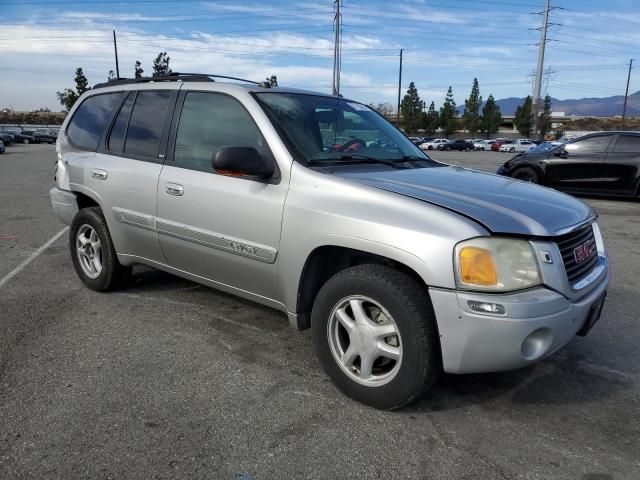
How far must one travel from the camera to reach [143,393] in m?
3.02

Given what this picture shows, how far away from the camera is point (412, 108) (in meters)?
85.6

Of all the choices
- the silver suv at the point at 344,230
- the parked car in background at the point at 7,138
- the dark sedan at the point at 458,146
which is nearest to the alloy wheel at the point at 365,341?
the silver suv at the point at 344,230

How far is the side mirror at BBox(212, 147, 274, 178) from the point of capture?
3.08 meters

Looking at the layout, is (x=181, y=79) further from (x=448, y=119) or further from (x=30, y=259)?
(x=448, y=119)

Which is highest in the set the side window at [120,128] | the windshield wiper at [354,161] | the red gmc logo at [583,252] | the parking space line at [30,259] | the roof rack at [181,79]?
the roof rack at [181,79]

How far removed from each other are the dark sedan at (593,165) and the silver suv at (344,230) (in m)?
8.21

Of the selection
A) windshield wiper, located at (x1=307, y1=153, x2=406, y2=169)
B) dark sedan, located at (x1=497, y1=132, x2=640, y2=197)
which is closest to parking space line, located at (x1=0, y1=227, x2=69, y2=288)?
windshield wiper, located at (x1=307, y1=153, x2=406, y2=169)

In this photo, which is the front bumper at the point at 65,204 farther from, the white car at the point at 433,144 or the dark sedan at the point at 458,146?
the white car at the point at 433,144

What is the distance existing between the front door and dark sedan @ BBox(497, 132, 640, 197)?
336 inches

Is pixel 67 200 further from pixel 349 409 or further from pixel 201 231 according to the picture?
pixel 349 409

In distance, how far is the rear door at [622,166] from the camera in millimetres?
10750

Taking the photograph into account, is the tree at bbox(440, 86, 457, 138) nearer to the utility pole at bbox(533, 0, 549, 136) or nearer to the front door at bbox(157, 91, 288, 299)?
the utility pole at bbox(533, 0, 549, 136)

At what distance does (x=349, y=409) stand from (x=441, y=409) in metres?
0.50

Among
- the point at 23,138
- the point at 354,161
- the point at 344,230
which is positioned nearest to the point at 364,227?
the point at 344,230
